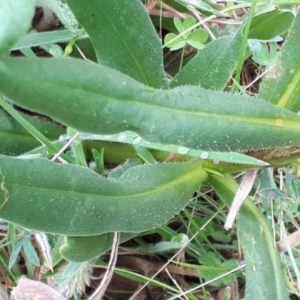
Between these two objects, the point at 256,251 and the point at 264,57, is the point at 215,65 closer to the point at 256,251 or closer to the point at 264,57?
the point at 264,57

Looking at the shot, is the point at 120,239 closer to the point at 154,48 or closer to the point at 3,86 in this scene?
the point at 154,48

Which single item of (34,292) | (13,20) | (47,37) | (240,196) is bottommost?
(34,292)

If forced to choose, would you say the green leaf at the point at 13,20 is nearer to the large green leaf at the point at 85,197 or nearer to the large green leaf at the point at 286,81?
the large green leaf at the point at 85,197

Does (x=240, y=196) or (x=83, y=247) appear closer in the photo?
(x=83, y=247)

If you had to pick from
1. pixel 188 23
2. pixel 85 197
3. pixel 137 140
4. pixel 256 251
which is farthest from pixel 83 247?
pixel 188 23

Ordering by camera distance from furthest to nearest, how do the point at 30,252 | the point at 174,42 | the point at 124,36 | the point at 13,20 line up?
the point at 174,42, the point at 30,252, the point at 124,36, the point at 13,20

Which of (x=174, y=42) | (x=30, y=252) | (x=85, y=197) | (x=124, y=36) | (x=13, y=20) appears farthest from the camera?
(x=174, y=42)
